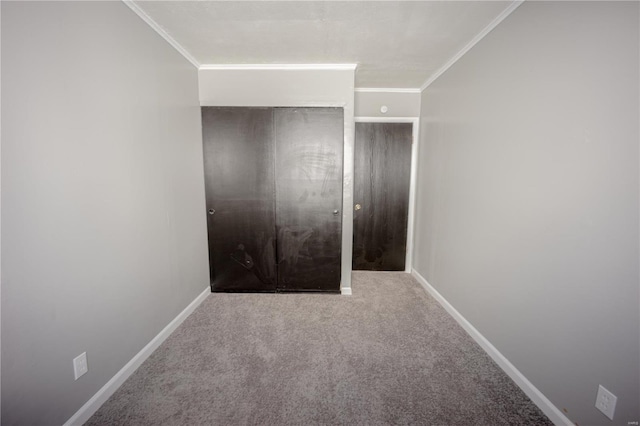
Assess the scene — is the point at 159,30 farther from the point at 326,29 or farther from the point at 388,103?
the point at 388,103


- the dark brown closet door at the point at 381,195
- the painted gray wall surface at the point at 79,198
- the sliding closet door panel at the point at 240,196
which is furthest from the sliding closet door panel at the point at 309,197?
the painted gray wall surface at the point at 79,198

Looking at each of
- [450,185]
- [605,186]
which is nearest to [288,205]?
[450,185]

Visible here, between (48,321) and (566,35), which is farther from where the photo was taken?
(566,35)

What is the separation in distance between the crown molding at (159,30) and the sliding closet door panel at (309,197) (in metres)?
0.95

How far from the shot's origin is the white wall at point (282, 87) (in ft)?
8.43

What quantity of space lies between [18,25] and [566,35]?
2590 mm

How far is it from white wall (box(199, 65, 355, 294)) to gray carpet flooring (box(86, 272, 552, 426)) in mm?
1788

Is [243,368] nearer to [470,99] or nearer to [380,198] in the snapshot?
[380,198]

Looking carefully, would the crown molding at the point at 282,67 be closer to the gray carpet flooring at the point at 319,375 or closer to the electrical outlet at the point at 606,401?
the gray carpet flooring at the point at 319,375

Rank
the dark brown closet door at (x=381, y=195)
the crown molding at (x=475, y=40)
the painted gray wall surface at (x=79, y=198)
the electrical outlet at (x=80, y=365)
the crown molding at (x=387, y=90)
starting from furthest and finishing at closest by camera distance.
A: 1. the dark brown closet door at (x=381, y=195)
2. the crown molding at (x=387, y=90)
3. the crown molding at (x=475, y=40)
4. the electrical outlet at (x=80, y=365)
5. the painted gray wall surface at (x=79, y=198)

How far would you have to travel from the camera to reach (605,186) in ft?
3.67

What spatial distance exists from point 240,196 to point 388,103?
223cm

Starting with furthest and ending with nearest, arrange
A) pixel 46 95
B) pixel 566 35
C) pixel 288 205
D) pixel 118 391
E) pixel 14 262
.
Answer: pixel 288 205
pixel 118 391
pixel 566 35
pixel 46 95
pixel 14 262

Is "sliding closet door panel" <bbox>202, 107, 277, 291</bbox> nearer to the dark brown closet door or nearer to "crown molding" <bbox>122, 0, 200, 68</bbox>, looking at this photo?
"crown molding" <bbox>122, 0, 200, 68</bbox>
